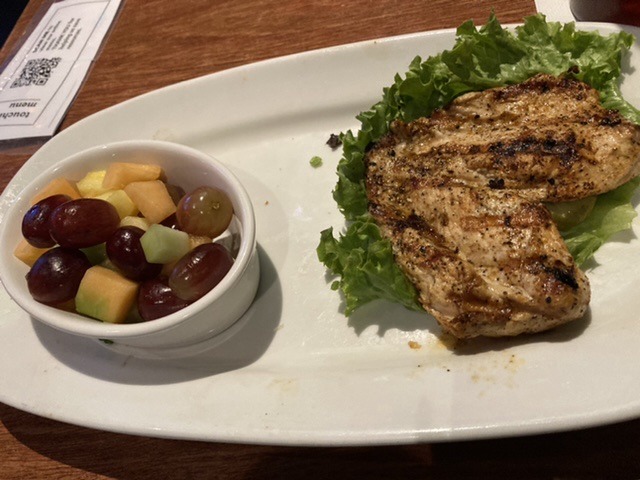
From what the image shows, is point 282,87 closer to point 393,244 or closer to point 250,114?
point 250,114

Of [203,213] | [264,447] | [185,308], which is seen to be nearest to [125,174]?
[203,213]

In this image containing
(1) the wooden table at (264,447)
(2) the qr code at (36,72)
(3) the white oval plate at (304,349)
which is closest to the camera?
(3) the white oval plate at (304,349)

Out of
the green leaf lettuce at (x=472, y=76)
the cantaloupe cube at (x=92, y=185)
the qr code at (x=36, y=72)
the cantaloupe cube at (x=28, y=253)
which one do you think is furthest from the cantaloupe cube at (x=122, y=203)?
the qr code at (x=36, y=72)

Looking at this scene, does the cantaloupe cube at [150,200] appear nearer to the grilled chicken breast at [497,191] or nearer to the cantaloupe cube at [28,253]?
the cantaloupe cube at [28,253]

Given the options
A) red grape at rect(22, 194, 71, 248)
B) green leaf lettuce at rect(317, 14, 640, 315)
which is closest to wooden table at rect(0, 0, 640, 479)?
green leaf lettuce at rect(317, 14, 640, 315)

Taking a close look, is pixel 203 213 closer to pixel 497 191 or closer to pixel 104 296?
pixel 104 296

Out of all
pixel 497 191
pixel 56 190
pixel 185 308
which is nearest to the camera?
pixel 185 308
